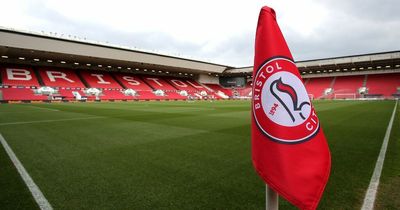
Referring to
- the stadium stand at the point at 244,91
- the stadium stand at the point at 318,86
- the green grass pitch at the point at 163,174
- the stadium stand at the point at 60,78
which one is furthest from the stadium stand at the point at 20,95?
the stadium stand at the point at 318,86

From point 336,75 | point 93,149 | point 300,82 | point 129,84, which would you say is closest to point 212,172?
point 300,82

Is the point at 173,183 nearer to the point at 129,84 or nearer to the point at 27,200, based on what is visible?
the point at 27,200

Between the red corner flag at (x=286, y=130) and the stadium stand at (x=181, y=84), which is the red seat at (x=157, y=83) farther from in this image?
the red corner flag at (x=286, y=130)

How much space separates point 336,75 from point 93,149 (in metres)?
54.5

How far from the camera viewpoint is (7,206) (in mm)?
2074

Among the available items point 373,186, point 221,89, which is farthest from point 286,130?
point 221,89

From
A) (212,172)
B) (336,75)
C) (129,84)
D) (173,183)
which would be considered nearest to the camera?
(173,183)

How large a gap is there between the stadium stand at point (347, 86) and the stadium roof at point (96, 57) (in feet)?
5.88

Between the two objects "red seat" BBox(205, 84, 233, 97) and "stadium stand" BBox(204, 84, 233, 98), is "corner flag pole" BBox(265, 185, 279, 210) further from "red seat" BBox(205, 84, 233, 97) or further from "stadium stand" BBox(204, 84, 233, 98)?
"red seat" BBox(205, 84, 233, 97)

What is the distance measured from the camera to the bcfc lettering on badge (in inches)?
45.8

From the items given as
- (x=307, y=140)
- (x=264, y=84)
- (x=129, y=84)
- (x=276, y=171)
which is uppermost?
(x=129, y=84)

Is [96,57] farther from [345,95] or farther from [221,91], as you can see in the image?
[345,95]

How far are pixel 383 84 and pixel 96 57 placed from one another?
49.2 meters

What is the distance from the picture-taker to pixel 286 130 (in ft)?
3.82
